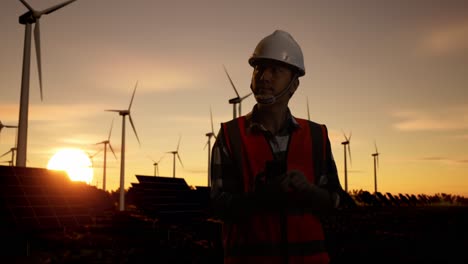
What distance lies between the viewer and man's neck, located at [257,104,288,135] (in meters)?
3.01

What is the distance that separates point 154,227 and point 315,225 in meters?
17.3

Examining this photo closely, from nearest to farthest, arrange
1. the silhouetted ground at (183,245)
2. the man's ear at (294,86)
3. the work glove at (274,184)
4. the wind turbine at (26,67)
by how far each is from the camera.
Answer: the work glove at (274,184) < the man's ear at (294,86) < the silhouetted ground at (183,245) < the wind turbine at (26,67)

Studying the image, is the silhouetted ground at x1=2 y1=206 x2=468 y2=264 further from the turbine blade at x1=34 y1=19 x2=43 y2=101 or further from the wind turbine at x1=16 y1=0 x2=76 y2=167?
the turbine blade at x1=34 y1=19 x2=43 y2=101

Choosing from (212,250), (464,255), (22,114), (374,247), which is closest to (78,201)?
(212,250)

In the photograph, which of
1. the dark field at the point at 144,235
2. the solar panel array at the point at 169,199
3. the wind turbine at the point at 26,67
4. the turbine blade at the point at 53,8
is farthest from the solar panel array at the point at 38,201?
the turbine blade at the point at 53,8

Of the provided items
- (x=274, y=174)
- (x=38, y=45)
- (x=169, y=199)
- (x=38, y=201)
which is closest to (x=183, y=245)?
(x=169, y=199)

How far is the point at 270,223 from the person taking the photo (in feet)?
8.89

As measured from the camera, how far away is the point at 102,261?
12766 mm

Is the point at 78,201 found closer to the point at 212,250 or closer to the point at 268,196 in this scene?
the point at 212,250

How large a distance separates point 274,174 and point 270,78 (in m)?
0.64

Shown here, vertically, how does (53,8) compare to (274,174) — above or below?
above

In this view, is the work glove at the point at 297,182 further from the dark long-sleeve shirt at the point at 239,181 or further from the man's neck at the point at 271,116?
the man's neck at the point at 271,116

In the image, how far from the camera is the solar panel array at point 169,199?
16.1 m

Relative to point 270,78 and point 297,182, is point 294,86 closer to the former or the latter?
point 270,78
